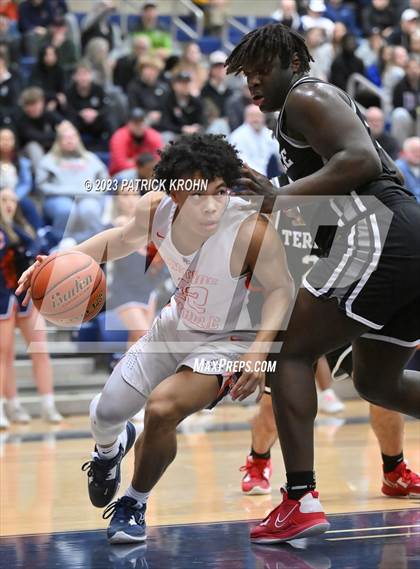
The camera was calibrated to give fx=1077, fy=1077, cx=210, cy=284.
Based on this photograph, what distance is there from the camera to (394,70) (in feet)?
41.9

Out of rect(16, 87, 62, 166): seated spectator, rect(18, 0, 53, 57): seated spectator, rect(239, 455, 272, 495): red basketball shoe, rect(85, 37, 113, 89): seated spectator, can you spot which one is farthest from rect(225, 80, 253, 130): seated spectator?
rect(239, 455, 272, 495): red basketball shoe

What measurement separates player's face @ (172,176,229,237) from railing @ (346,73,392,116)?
8439 mm

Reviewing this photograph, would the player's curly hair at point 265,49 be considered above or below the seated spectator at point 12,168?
above

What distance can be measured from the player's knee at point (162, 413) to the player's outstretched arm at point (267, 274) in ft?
1.03

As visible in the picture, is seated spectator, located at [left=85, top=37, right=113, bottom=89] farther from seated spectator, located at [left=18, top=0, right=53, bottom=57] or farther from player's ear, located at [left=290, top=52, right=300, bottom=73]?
player's ear, located at [left=290, top=52, right=300, bottom=73]

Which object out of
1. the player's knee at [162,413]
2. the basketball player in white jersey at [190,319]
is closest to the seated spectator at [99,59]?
the basketball player in white jersey at [190,319]

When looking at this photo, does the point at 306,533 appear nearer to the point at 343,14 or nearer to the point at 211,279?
the point at 211,279

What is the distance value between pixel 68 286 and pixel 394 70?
9.45 metres

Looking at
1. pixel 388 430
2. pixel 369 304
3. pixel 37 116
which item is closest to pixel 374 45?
pixel 37 116

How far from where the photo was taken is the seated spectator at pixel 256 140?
9.73m

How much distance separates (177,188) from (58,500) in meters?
1.80

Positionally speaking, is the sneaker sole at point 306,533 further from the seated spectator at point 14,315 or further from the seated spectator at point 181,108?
the seated spectator at point 181,108

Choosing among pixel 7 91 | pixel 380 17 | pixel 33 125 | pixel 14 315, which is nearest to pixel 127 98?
pixel 7 91

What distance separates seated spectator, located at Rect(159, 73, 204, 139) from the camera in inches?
427
